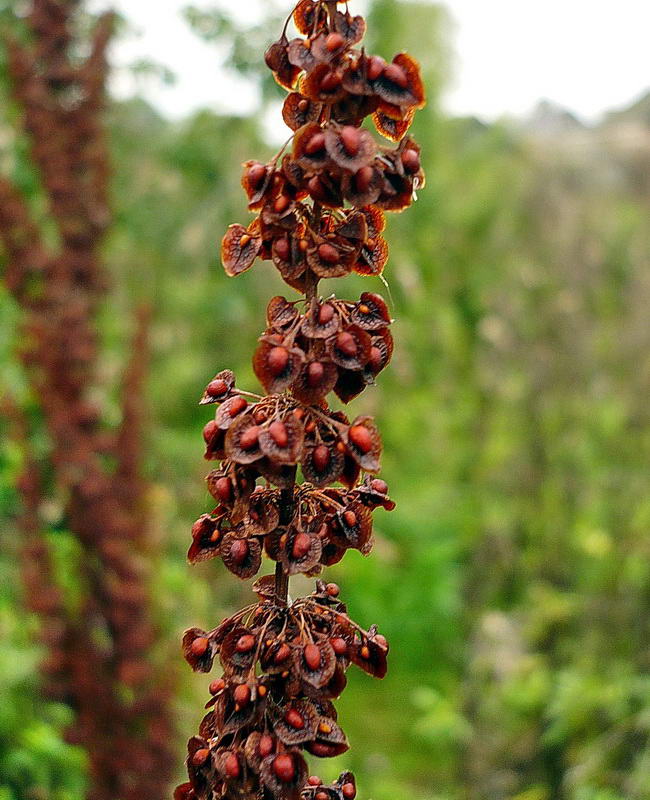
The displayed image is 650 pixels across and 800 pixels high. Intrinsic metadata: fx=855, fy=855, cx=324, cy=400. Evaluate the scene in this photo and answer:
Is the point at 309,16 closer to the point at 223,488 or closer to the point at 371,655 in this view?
the point at 223,488

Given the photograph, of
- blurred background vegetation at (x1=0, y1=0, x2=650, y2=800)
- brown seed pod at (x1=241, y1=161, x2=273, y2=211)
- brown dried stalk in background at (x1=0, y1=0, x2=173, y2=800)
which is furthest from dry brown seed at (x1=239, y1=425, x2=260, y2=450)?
brown dried stalk in background at (x1=0, y1=0, x2=173, y2=800)

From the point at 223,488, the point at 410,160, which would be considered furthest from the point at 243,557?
the point at 410,160

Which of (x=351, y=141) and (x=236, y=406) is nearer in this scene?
(x=351, y=141)

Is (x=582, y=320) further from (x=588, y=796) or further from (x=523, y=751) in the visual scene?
(x=588, y=796)

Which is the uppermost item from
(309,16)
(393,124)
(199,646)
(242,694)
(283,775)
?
(309,16)

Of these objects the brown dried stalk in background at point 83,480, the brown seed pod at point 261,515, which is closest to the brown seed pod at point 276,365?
the brown seed pod at point 261,515
